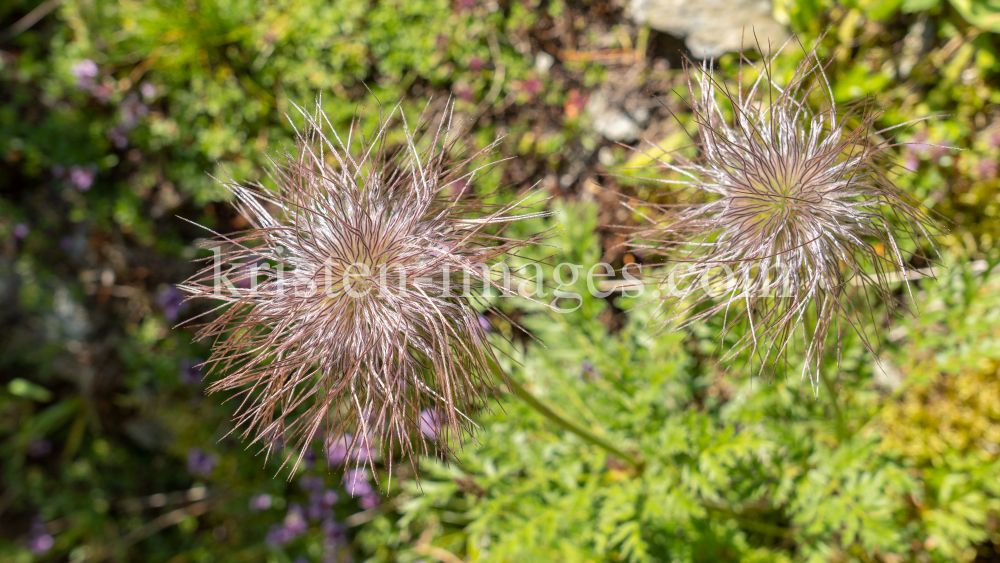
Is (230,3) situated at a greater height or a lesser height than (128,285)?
greater

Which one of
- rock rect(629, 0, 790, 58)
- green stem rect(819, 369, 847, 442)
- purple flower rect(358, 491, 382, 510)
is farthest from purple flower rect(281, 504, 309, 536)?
rock rect(629, 0, 790, 58)

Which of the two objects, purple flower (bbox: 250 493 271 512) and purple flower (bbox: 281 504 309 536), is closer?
purple flower (bbox: 281 504 309 536)

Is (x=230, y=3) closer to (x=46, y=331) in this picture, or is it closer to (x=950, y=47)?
(x=46, y=331)

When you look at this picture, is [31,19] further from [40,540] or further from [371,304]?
[371,304]

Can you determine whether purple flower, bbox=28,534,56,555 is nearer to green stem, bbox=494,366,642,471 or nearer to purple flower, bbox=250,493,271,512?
purple flower, bbox=250,493,271,512

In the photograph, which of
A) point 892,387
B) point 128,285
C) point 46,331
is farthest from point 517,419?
point 46,331
